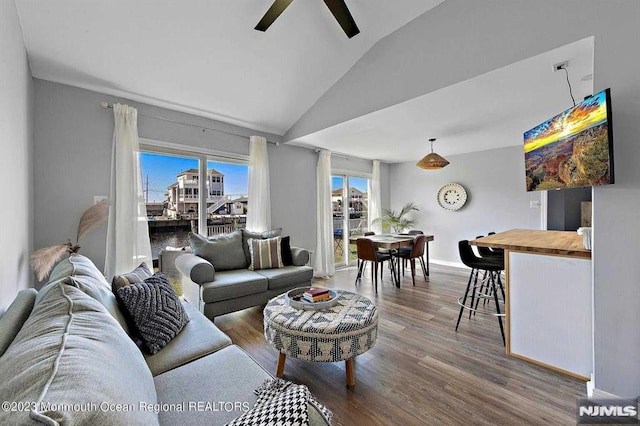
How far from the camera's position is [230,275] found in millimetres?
3014

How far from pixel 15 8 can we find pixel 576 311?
4543 millimetres

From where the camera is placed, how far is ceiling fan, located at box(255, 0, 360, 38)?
73.6 inches

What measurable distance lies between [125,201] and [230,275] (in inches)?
55.2

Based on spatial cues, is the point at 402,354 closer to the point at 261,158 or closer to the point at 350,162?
the point at 261,158

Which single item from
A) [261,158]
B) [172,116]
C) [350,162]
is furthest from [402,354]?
[350,162]

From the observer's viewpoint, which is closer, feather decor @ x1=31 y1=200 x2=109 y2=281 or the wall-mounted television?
the wall-mounted television

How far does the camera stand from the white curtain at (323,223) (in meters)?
4.84

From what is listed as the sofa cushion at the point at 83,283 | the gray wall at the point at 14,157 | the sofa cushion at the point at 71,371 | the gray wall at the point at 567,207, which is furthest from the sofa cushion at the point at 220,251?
the gray wall at the point at 567,207

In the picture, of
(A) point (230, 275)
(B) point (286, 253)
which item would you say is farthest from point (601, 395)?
(A) point (230, 275)

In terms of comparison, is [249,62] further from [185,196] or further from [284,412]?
[284,412]

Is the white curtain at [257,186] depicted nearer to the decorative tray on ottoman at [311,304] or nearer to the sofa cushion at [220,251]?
the sofa cushion at [220,251]

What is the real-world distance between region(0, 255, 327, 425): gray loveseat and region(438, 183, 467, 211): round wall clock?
525 centimetres

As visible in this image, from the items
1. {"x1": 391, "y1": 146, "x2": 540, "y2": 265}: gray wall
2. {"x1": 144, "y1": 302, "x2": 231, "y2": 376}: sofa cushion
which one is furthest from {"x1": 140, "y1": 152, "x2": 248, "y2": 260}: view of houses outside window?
{"x1": 391, "y1": 146, "x2": 540, "y2": 265}: gray wall

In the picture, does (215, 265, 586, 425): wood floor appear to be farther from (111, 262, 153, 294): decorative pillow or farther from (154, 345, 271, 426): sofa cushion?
(111, 262, 153, 294): decorative pillow
